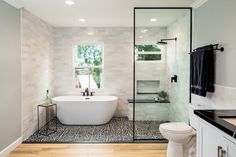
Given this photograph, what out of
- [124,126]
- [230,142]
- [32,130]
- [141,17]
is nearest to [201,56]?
[141,17]

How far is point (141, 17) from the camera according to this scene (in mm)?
4320

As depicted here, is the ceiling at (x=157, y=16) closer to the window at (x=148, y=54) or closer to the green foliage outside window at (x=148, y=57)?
the window at (x=148, y=54)

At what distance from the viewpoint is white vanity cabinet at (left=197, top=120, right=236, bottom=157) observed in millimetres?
1386

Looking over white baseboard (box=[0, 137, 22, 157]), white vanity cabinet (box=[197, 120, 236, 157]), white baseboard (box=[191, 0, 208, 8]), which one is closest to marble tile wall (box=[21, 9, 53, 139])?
white baseboard (box=[0, 137, 22, 157])

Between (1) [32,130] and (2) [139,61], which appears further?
(2) [139,61]

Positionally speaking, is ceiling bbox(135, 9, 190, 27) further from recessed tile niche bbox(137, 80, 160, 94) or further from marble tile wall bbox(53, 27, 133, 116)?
recessed tile niche bbox(137, 80, 160, 94)

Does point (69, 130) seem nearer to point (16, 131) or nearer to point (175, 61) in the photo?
point (16, 131)

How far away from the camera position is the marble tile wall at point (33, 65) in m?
4.01

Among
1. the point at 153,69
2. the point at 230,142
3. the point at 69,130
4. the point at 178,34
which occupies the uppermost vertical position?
the point at 178,34

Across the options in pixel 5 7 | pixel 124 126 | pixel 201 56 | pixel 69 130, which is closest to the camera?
pixel 201 56

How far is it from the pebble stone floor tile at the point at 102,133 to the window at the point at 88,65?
1295 millimetres

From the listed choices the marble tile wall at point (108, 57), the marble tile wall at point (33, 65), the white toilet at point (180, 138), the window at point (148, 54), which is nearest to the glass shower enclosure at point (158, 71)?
the window at point (148, 54)

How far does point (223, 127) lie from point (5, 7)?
11.2 feet

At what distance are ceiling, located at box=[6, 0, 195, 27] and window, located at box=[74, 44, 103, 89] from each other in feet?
2.97
